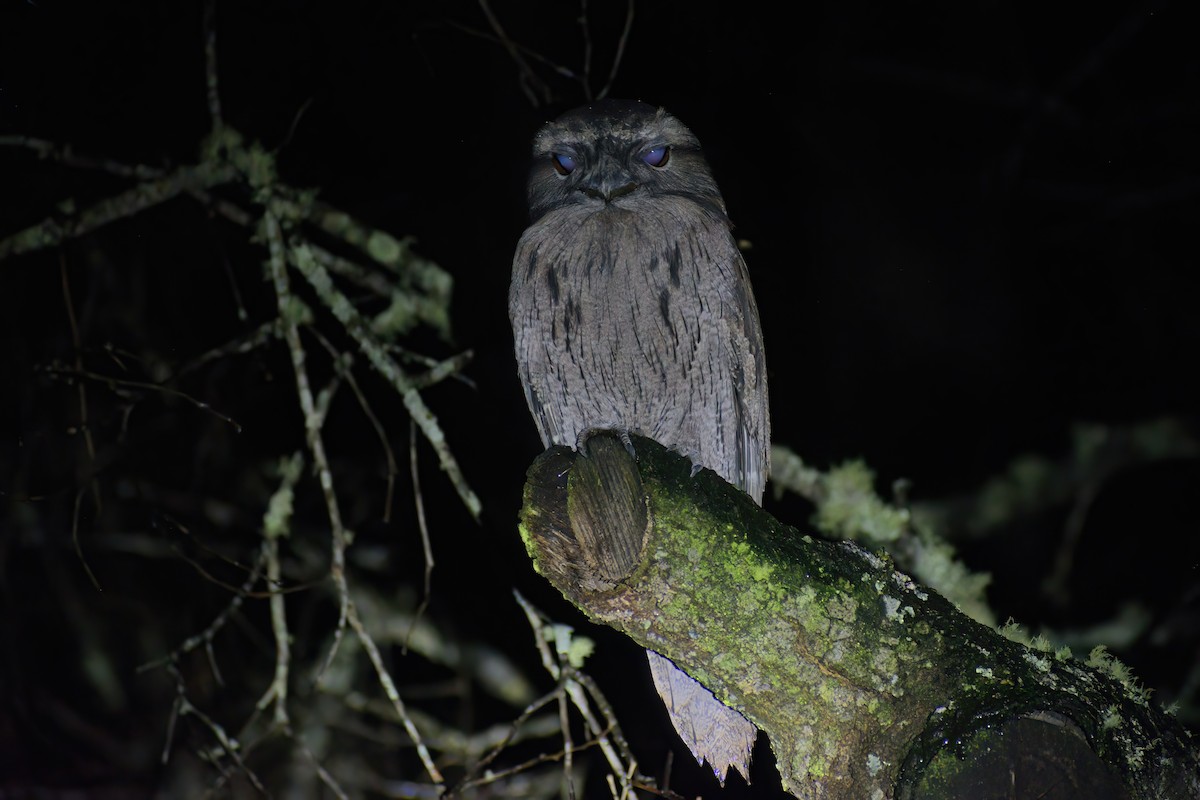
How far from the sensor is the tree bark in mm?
1523

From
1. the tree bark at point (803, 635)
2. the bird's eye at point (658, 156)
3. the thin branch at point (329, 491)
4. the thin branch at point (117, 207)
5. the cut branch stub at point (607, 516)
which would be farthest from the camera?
the thin branch at point (117, 207)

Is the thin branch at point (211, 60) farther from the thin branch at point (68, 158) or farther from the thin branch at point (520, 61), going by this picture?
the thin branch at point (520, 61)

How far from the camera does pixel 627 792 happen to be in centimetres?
184

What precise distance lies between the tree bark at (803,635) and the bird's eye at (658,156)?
1.08 meters

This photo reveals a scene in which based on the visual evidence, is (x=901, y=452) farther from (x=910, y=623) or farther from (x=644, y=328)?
(x=910, y=623)

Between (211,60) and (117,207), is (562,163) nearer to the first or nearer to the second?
(211,60)

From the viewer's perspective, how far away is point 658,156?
97.3 inches

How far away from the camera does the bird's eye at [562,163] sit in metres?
2.47

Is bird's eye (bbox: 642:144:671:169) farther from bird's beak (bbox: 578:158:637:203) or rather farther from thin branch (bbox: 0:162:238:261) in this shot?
thin branch (bbox: 0:162:238:261)

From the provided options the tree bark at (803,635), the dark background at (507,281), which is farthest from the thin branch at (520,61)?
the tree bark at (803,635)

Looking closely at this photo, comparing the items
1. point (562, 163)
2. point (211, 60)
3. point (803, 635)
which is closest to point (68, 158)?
point (211, 60)

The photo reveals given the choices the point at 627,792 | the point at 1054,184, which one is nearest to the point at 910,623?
the point at 627,792

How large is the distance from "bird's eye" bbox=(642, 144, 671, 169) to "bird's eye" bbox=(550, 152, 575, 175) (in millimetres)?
220

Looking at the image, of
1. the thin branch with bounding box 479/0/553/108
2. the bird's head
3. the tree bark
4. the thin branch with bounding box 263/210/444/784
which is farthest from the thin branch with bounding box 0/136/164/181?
the tree bark
